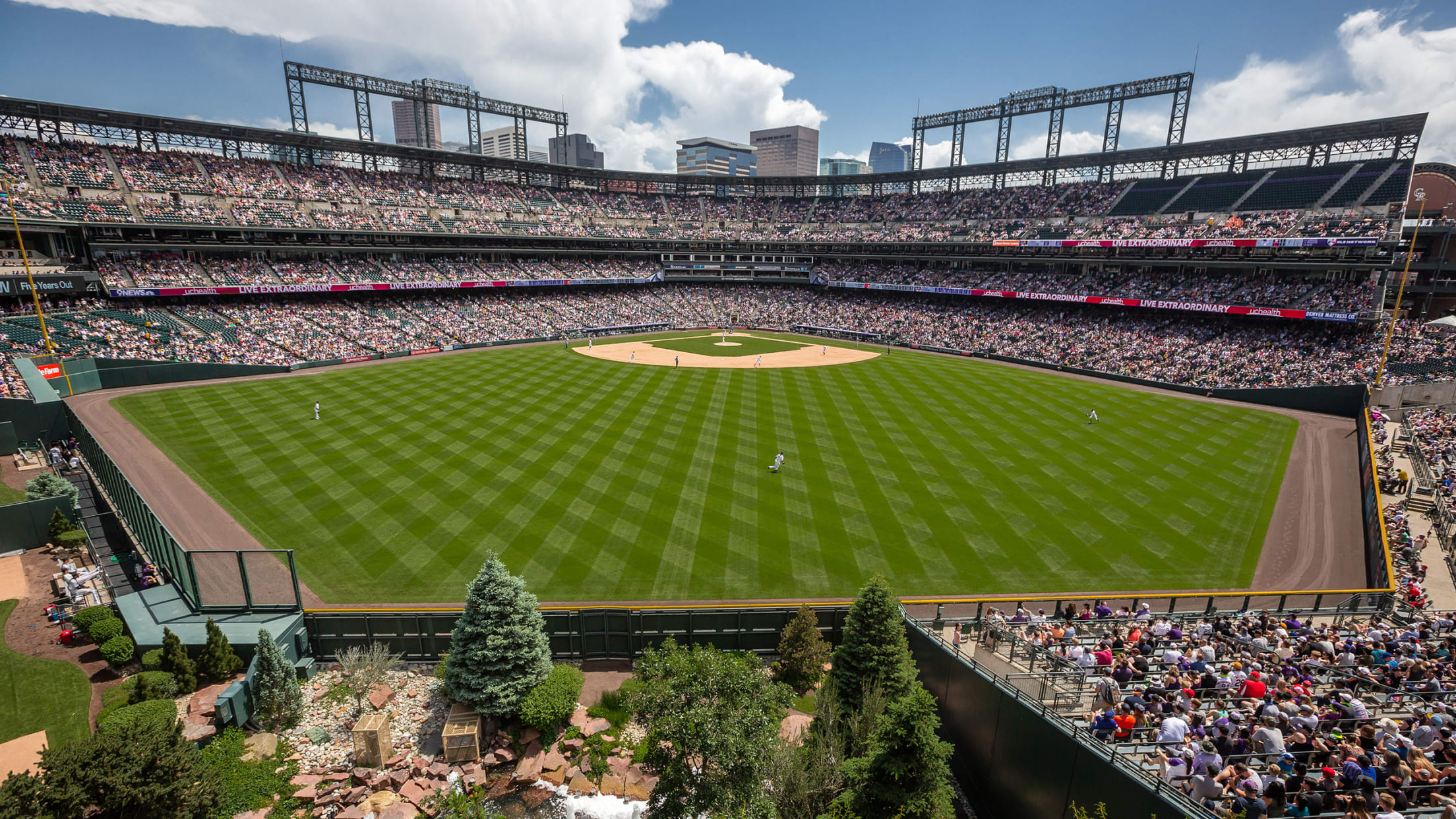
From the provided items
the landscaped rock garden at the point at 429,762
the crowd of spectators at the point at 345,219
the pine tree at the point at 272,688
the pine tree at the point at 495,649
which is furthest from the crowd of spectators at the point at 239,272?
the pine tree at the point at 495,649

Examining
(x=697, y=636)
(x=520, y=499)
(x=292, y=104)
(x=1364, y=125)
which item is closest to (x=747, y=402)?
(x=520, y=499)

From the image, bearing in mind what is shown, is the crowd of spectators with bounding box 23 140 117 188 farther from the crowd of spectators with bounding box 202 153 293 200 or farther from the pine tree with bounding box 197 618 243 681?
the pine tree with bounding box 197 618 243 681

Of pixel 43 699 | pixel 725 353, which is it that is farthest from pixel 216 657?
pixel 725 353

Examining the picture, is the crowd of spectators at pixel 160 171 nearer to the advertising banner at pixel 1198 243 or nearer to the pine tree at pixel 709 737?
the pine tree at pixel 709 737

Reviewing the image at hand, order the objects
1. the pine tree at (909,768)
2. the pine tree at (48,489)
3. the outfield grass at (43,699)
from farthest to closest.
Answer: the pine tree at (48,489), the outfield grass at (43,699), the pine tree at (909,768)

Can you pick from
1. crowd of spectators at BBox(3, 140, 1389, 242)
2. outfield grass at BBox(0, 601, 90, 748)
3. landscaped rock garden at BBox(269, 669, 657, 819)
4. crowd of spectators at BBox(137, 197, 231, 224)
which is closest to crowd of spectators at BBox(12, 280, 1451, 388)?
crowd of spectators at BBox(137, 197, 231, 224)

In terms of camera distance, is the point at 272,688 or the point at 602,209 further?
the point at 602,209

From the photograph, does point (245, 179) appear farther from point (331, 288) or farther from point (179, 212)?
point (331, 288)
